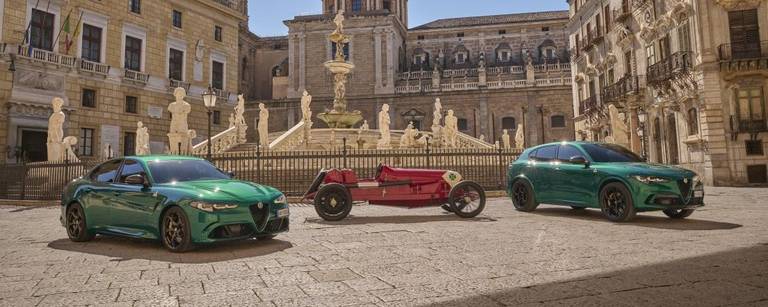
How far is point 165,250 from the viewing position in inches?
224

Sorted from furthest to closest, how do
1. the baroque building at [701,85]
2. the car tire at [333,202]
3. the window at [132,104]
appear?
the window at [132,104] → the baroque building at [701,85] → the car tire at [333,202]

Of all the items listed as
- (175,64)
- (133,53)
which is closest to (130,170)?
(133,53)

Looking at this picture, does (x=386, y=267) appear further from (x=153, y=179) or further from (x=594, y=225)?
(x=594, y=225)

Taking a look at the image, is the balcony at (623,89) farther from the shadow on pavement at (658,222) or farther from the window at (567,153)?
the window at (567,153)

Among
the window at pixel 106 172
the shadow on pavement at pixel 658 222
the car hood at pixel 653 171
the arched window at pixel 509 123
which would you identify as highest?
the arched window at pixel 509 123

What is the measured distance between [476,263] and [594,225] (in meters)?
3.64

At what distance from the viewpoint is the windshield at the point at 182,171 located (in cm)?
611

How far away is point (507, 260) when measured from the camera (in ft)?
15.5

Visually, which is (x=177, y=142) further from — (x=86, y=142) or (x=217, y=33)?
(x=217, y=33)

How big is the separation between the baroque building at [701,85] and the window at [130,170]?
16.4m

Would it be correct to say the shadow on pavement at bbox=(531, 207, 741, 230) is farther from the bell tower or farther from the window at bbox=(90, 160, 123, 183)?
the bell tower

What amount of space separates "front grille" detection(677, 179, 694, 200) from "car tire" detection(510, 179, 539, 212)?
2574mm

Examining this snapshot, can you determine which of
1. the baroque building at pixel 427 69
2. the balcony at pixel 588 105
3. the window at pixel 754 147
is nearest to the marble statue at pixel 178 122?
the window at pixel 754 147

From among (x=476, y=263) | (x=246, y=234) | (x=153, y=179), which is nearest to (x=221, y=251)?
(x=246, y=234)
